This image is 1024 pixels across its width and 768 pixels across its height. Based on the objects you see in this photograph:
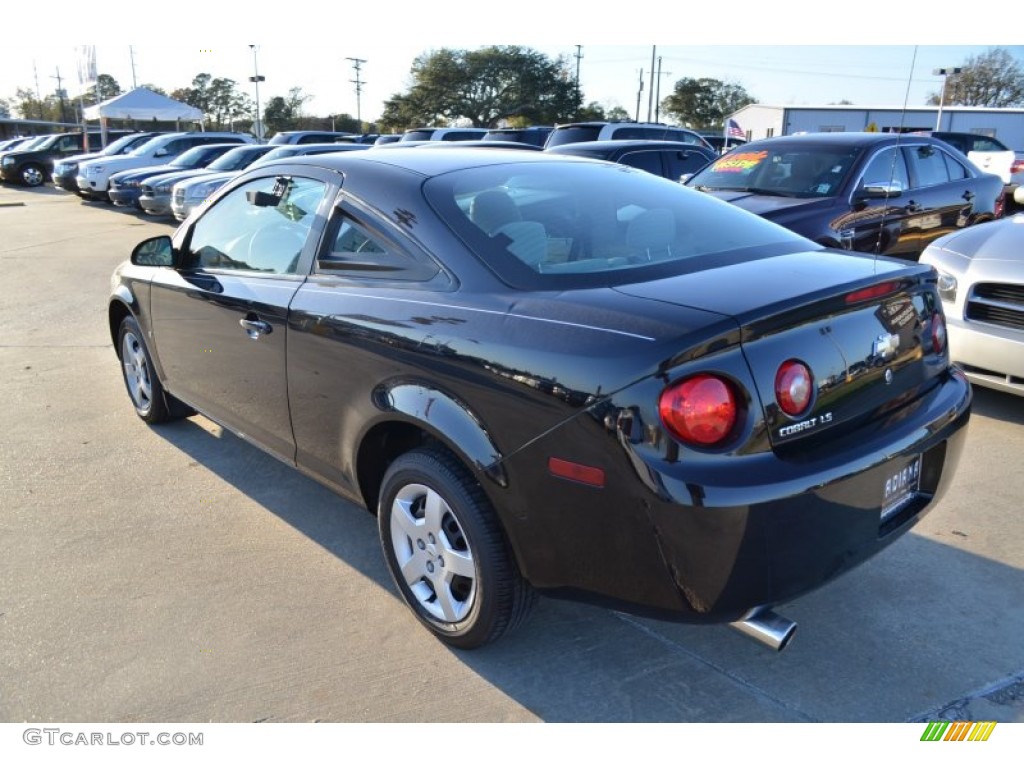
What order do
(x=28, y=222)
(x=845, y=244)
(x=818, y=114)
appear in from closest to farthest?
1. (x=845, y=244)
2. (x=28, y=222)
3. (x=818, y=114)

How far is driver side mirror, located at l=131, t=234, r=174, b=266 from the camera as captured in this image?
13.6 feet

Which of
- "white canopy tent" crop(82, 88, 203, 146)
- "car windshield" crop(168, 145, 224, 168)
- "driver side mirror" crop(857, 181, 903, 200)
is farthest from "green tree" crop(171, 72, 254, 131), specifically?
"driver side mirror" crop(857, 181, 903, 200)

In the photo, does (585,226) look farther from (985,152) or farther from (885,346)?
(985,152)

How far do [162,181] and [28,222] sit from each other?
3949mm

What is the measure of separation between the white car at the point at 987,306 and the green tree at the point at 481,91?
7555cm

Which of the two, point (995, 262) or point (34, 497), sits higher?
point (995, 262)

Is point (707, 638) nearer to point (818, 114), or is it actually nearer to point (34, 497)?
point (34, 497)

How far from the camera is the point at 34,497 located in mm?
3986

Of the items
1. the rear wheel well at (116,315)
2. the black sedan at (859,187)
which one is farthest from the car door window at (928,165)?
the rear wheel well at (116,315)

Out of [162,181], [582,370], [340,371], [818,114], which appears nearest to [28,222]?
[162,181]

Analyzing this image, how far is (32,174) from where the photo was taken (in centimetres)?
2816

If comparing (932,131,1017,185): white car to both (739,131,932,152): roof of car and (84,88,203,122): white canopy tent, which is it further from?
(84,88,203,122): white canopy tent

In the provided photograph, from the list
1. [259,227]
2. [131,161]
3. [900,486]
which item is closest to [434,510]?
[900,486]

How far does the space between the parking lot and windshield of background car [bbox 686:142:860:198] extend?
344 centimetres
